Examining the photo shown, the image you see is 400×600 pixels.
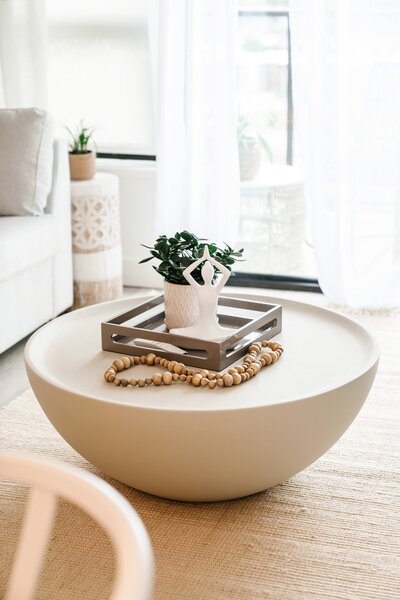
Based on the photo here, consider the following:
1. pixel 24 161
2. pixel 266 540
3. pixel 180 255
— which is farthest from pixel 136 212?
pixel 266 540

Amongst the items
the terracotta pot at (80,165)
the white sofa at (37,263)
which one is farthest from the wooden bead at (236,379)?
the terracotta pot at (80,165)

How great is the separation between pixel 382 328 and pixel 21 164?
1.70 meters

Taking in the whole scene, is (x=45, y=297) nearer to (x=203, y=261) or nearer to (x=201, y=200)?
(x=201, y=200)

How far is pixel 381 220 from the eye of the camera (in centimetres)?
394

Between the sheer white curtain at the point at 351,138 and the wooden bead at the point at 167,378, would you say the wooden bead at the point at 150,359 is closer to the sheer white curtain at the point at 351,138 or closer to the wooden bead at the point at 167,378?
the wooden bead at the point at 167,378

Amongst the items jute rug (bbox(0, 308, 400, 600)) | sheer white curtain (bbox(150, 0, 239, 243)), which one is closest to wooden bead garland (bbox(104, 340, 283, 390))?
jute rug (bbox(0, 308, 400, 600))

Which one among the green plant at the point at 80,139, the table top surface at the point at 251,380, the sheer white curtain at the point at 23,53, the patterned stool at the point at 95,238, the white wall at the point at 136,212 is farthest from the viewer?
the white wall at the point at 136,212

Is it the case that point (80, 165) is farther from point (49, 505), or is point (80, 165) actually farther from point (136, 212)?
point (49, 505)

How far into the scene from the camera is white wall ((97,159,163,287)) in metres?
4.40

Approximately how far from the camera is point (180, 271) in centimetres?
233

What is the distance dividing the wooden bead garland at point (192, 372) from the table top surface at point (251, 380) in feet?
0.05

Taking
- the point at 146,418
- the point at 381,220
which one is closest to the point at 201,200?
the point at 381,220

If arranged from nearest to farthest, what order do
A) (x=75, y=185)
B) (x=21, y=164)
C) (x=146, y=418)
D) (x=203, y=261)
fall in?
(x=146, y=418) < (x=203, y=261) < (x=21, y=164) < (x=75, y=185)

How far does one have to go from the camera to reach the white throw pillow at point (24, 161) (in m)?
3.57
